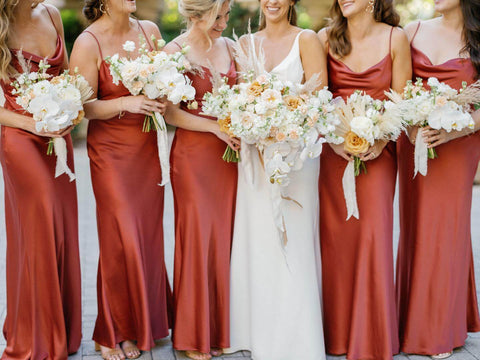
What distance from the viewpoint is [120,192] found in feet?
15.3

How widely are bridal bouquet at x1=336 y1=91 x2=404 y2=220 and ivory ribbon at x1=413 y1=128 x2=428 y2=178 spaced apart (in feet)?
0.59

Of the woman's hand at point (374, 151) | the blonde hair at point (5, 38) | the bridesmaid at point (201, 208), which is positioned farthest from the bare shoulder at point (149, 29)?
the woman's hand at point (374, 151)

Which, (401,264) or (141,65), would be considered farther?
(401,264)

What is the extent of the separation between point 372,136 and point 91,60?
1.74m

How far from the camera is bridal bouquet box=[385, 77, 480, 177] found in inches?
169

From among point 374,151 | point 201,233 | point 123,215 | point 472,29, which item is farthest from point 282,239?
point 472,29

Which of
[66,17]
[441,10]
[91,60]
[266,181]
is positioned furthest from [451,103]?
[66,17]

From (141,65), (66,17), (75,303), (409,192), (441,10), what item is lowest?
(75,303)

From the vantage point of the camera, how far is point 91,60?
177 inches

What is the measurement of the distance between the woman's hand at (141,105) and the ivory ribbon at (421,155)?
A: 1.55 metres

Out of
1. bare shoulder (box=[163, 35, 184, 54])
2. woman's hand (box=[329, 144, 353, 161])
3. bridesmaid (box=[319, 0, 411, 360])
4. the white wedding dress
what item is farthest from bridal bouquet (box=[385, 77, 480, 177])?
bare shoulder (box=[163, 35, 184, 54])

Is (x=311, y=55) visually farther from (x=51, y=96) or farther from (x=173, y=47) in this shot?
(x=51, y=96)

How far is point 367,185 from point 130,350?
1849 millimetres

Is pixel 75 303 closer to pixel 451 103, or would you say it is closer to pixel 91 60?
pixel 91 60
